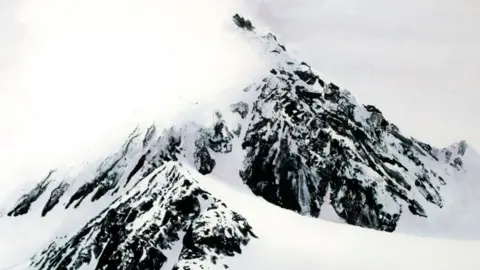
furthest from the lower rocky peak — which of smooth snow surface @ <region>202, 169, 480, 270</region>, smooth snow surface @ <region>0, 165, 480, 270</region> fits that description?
smooth snow surface @ <region>202, 169, 480, 270</region>

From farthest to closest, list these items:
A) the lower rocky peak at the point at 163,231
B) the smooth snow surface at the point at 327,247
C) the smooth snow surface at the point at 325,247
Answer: the lower rocky peak at the point at 163,231 < the smooth snow surface at the point at 327,247 < the smooth snow surface at the point at 325,247

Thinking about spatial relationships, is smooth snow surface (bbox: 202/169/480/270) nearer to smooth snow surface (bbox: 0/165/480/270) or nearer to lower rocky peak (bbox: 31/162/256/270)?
smooth snow surface (bbox: 0/165/480/270)

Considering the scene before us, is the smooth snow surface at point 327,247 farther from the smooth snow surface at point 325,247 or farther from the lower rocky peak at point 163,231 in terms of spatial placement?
the lower rocky peak at point 163,231

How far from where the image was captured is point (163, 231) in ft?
Answer: 518

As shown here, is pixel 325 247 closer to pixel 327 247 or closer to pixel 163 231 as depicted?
pixel 327 247

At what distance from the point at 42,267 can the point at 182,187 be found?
2152 inches

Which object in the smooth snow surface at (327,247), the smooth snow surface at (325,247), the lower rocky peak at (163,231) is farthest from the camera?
the lower rocky peak at (163,231)

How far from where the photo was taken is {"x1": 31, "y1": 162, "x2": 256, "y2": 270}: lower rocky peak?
14762 cm

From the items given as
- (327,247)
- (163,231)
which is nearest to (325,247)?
(327,247)

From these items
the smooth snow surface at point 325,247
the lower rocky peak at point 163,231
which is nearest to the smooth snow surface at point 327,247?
the smooth snow surface at point 325,247

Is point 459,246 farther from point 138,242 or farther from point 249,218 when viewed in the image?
point 138,242

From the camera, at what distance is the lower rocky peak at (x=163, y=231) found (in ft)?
484

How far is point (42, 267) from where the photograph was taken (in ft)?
627

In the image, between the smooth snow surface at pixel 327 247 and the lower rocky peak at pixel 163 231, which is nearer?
the smooth snow surface at pixel 327 247
